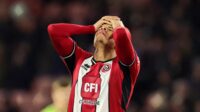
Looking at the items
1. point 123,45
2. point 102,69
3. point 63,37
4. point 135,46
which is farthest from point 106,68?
point 135,46

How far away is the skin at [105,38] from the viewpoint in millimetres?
6320

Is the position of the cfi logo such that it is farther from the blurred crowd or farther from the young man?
the blurred crowd

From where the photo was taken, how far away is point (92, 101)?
6.25 metres

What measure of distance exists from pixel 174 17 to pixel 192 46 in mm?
755

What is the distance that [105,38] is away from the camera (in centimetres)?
632

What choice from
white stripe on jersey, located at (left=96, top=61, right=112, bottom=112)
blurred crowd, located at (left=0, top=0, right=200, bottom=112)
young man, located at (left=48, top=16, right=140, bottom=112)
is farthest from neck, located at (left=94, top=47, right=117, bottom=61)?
blurred crowd, located at (left=0, top=0, right=200, bottom=112)

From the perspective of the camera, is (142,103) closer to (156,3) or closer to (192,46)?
(192,46)

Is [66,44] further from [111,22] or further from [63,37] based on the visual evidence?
[111,22]

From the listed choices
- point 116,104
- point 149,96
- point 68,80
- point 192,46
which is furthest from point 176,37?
point 116,104

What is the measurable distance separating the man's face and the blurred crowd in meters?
3.46

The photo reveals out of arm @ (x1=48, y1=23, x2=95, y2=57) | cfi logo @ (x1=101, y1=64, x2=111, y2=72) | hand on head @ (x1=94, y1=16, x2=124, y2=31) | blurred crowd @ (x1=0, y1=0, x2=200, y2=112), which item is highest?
hand on head @ (x1=94, y1=16, x2=124, y2=31)

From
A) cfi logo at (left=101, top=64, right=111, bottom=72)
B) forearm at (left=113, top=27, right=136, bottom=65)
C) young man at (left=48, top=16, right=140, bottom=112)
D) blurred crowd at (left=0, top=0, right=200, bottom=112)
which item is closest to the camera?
forearm at (left=113, top=27, right=136, bottom=65)

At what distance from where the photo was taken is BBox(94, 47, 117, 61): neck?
637cm

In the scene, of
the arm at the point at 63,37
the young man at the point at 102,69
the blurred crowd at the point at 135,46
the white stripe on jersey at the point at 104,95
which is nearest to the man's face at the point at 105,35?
the young man at the point at 102,69
